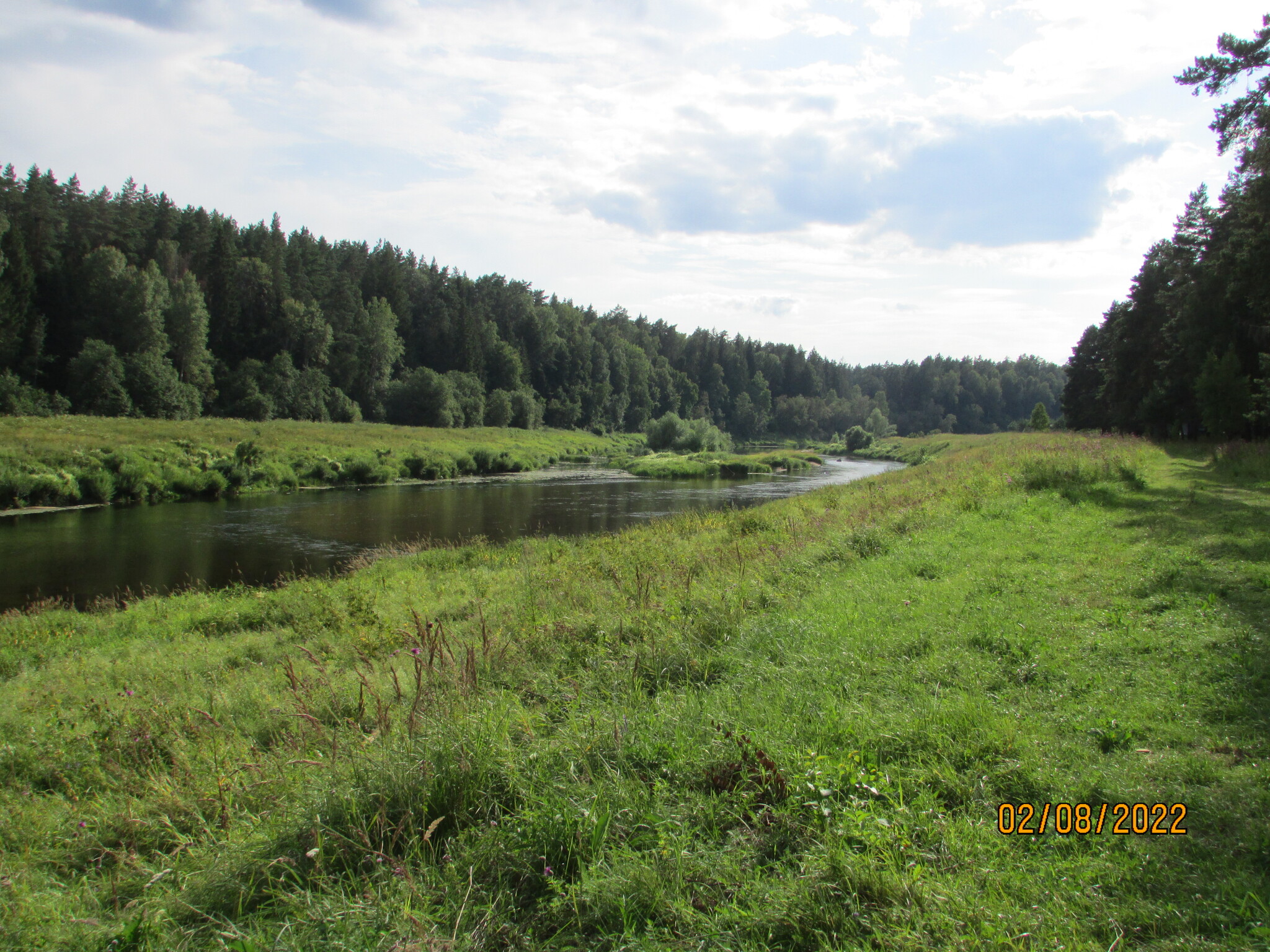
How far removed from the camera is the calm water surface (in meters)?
18.5

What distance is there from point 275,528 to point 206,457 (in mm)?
16649

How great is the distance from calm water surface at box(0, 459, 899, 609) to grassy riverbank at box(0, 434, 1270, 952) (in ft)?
35.9

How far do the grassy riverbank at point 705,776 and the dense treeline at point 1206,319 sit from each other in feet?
47.0

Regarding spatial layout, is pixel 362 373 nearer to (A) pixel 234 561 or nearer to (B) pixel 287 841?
(A) pixel 234 561

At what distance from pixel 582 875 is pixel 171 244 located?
89899mm

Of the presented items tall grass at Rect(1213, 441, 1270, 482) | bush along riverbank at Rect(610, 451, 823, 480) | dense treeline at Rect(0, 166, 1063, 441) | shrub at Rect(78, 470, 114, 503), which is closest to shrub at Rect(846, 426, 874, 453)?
dense treeline at Rect(0, 166, 1063, 441)

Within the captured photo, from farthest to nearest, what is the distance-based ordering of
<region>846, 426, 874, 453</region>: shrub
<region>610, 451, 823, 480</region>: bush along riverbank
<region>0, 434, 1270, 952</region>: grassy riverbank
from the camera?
1. <region>846, 426, 874, 453</region>: shrub
2. <region>610, 451, 823, 480</region>: bush along riverbank
3. <region>0, 434, 1270, 952</region>: grassy riverbank

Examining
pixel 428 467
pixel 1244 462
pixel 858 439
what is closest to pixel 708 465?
pixel 428 467

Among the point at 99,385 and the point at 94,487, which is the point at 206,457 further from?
the point at 99,385

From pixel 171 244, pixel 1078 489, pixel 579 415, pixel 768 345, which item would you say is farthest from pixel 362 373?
A: pixel 768 345

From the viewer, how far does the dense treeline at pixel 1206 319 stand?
16.8m

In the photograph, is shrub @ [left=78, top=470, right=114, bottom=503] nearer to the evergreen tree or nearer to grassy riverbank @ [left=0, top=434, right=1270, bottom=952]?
grassy riverbank @ [left=0, top=434, right=1270, bottom=952]

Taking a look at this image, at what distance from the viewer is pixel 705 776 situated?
427 centimetres

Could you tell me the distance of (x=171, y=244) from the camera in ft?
239
